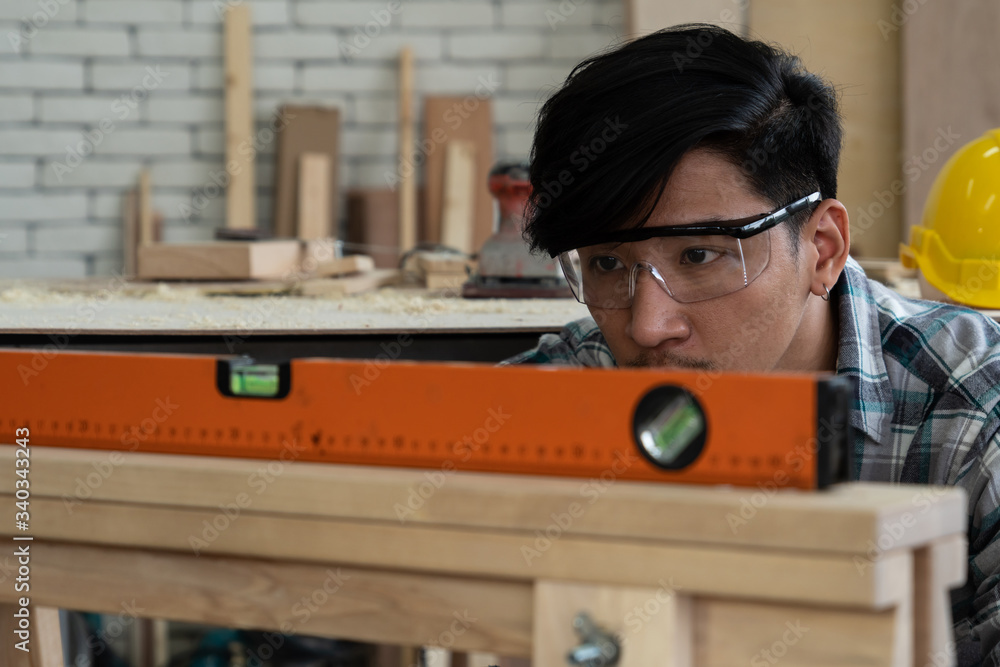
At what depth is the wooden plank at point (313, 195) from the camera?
4.28 metres

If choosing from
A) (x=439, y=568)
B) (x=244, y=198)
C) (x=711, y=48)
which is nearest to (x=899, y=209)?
(x=244, y=198)

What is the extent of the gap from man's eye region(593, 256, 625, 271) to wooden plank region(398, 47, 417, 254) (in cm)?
303

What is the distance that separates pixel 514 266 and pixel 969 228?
912 millimetres

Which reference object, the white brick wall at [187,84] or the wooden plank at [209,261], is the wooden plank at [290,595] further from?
the white brick wall at [187,84]

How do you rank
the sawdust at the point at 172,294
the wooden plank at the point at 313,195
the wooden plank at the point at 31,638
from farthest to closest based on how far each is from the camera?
the wooden plank at the point at 313,195
the sawdust at the point at 172,294
the wooden plank at the point at 31,638

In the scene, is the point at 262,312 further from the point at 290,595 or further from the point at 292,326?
the point at 290,595

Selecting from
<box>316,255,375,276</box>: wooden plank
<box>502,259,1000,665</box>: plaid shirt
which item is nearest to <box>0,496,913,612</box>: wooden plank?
<box>502,259,1000,665</box>: plaid shirt

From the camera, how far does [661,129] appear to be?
49.9 inches

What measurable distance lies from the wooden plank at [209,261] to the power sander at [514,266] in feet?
1.98

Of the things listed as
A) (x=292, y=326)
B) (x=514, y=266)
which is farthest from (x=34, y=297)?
(x=514, y=266)

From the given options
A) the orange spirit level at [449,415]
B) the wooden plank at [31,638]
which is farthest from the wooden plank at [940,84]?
the wooden plank at [31,638]

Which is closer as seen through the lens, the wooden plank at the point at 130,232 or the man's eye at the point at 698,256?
the man's eye at the point at 698,256

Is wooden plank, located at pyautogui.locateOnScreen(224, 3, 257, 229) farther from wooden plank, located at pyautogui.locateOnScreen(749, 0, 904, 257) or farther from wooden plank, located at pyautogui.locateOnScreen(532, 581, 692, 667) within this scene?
wooden plank, located at pyautogui.locateOnScreen(532, 581, 692, 667)

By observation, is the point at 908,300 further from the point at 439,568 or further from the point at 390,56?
the point at 390,56
